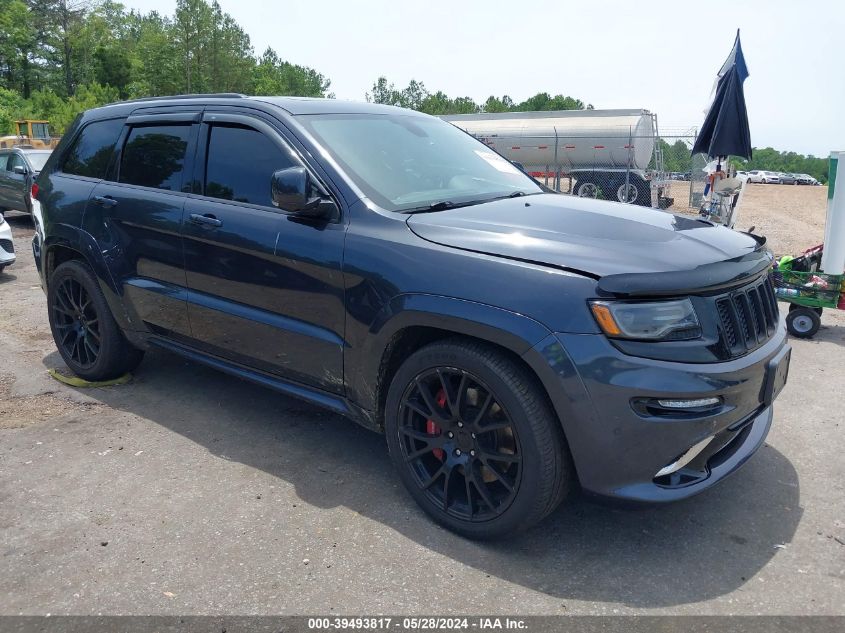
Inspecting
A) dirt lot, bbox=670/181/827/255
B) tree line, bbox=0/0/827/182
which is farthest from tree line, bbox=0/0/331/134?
dirt lot, bbox=670/181/827/255

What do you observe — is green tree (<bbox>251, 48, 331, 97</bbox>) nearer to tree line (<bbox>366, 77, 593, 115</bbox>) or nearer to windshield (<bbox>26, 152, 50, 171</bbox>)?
tree line (<bbox>366, 77, 593, 115</bbox>)

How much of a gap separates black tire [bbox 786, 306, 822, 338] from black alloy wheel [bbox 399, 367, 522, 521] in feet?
15.7

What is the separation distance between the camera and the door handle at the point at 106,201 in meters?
4.42

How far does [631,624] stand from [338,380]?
5.54 ft

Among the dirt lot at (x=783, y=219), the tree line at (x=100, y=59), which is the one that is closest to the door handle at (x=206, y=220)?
the dirt lot at (x=783, y=219)

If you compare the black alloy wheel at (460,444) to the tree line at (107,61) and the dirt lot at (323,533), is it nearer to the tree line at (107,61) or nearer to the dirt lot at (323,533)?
the dirt lot at (323,533)

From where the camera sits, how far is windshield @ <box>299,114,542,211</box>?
3459 millimetres

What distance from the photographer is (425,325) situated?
116 inches

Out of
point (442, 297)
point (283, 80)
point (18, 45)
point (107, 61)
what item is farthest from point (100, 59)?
point (442, 297)

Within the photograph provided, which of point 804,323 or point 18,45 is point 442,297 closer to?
point 804,323

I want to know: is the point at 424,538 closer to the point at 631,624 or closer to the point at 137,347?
the point at 631,624

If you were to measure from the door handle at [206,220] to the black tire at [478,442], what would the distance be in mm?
1423

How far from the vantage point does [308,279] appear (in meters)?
3.38

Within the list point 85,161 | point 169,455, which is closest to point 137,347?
point 169,455
